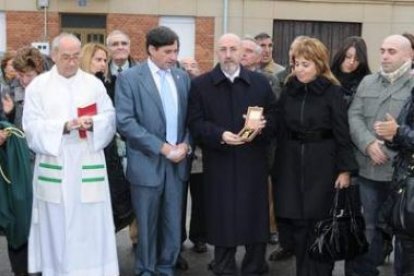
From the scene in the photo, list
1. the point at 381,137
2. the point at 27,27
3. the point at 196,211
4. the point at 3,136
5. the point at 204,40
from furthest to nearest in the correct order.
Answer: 1. the point at 204,40
2. the point at 27,27
3. the point at 196,211
4. the point at 3,136
5. the point at 381,137

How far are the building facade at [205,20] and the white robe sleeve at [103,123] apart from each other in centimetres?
1315

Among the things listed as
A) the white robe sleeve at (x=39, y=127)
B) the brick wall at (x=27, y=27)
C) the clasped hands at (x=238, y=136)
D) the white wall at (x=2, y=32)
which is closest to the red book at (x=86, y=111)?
the white robe sleeve at (x=39, y=127)

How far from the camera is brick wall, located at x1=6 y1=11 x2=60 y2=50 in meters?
17.4

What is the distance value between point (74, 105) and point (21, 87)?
1.02 meters

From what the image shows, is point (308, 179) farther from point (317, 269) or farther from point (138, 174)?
point (138, 174)

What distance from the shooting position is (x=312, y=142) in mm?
4535

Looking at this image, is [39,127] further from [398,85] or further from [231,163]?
[398,85]

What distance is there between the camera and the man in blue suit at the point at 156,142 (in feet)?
15.3

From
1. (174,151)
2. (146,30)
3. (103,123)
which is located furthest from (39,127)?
(146,30)

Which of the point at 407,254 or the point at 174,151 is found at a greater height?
the point at 174,151

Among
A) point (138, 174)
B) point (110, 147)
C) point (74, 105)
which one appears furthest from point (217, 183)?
point (74, 105)

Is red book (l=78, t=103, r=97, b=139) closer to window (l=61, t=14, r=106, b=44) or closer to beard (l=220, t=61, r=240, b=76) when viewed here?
beard (l=220, t=61, r=240, b=76)

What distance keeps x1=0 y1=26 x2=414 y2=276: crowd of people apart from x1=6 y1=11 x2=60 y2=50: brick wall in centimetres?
1302

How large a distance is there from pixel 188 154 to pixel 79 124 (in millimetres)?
958
